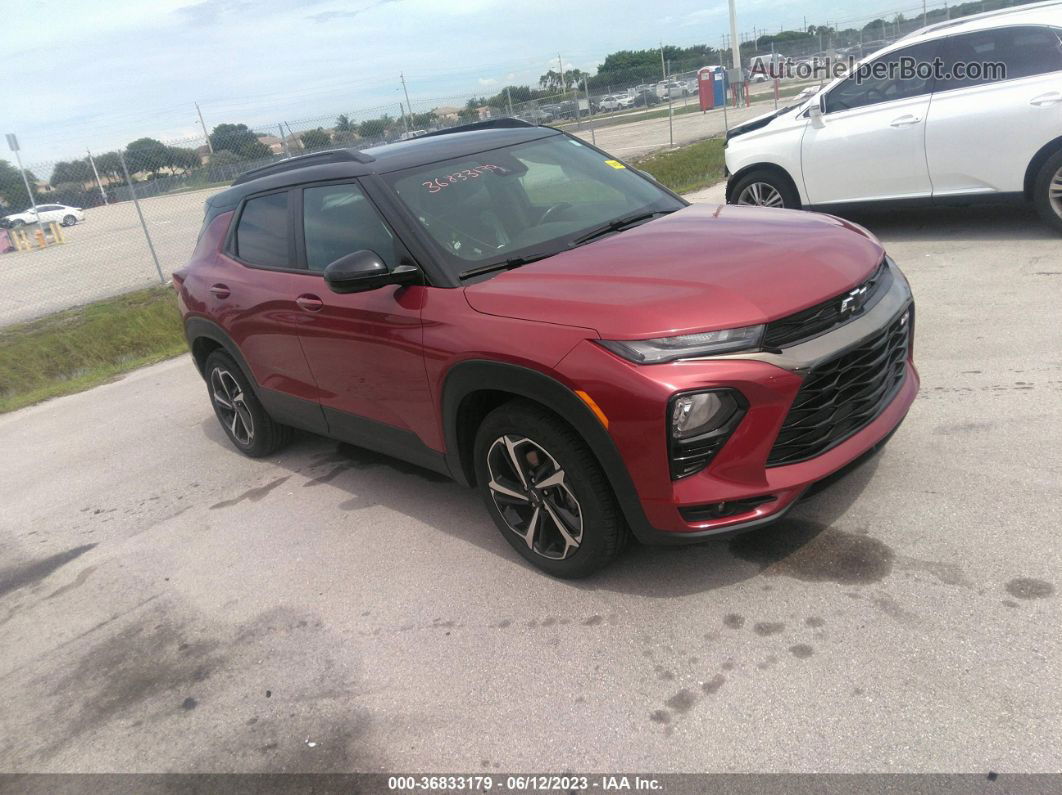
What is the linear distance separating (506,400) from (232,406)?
9.52 ft

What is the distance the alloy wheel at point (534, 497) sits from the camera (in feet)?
11.0

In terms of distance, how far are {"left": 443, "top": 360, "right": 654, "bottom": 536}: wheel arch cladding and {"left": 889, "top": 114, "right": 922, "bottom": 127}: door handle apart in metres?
5.65

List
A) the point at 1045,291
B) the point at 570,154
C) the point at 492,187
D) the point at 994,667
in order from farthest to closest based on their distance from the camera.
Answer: the point at 1045,291, the point at 570,154, the point at 492,187, the point at 994,667

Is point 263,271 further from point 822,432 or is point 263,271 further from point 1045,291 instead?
point 1045,291

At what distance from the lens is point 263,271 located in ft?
15.7

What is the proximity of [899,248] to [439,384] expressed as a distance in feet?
18.7

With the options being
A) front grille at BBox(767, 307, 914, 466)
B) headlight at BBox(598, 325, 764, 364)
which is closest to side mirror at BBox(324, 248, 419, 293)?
headlight at BBox(598, 325, 764, 364)

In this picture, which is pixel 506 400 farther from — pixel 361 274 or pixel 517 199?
pixel 517 199

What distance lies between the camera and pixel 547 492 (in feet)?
11.2

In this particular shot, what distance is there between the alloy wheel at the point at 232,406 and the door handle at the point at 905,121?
19.6 feet

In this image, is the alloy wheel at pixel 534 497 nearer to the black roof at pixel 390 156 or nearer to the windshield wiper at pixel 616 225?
the windshield wiper at pixel 616 225

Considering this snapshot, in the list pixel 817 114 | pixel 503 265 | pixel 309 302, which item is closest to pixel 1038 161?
pixel 817 114

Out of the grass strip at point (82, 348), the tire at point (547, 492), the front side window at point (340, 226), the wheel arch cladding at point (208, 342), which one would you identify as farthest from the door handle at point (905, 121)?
the grass strip at point (82, 348)

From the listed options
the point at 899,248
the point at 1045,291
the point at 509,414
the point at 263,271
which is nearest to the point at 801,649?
the point at 509,414
